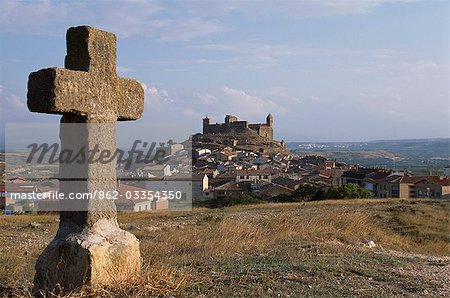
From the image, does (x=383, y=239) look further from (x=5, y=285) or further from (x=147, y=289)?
(x=5, y=285)

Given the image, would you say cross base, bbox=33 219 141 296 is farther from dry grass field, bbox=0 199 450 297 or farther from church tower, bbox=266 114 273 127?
church tower, bbox=266 114 273 127

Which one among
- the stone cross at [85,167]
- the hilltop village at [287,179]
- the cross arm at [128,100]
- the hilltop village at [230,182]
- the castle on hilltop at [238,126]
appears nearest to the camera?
the stone cross at [85,167]

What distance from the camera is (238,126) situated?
122 metres

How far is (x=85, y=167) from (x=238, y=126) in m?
117

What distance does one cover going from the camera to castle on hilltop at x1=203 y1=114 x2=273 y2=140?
121375 millimetres

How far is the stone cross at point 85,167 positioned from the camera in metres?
4.73

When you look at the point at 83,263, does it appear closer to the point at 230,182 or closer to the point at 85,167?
the point at 85,167

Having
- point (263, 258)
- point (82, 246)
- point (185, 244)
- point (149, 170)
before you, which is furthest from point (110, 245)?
point (149, 170)

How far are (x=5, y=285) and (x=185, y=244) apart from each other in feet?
11.8

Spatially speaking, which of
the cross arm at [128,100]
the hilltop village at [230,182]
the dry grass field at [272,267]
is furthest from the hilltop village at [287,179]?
the cross arm at [128,100]

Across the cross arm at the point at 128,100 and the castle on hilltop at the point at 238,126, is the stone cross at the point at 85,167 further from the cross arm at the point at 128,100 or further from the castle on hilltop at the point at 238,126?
the castle on hilltop at the point at 238,126

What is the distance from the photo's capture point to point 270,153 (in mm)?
99062

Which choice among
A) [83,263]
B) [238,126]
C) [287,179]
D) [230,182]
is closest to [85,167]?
[83,263]

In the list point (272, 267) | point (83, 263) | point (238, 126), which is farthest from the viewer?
point (238, 126)
